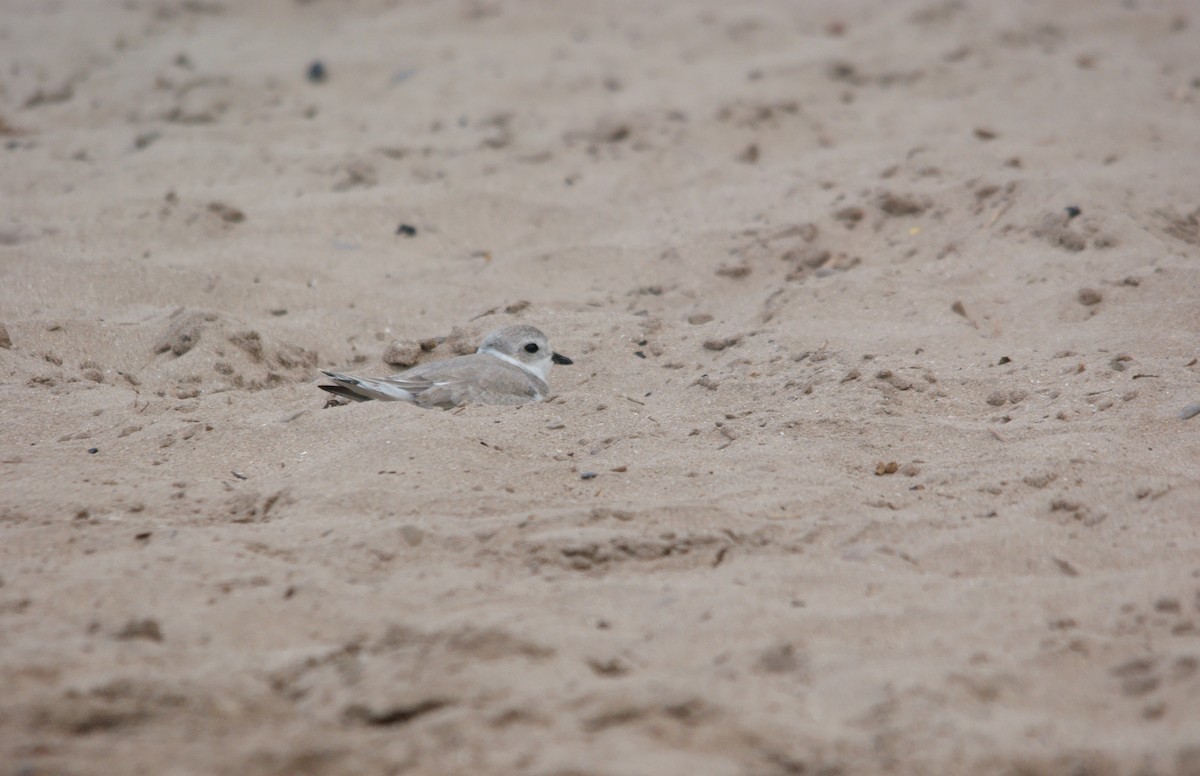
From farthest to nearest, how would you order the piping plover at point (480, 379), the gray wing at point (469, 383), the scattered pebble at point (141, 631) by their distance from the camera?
the gray wing at point (469, 383) → the piping plover at point (480, 379) → the scattered pebble at point (141, 631)

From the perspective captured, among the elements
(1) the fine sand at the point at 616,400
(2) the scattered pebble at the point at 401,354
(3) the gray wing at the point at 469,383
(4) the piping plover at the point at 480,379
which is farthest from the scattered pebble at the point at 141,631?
(2) the scattered pebble at the point at 401,354

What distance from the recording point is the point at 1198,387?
3.97 m

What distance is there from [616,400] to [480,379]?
26.8 inches

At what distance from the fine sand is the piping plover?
170 mm

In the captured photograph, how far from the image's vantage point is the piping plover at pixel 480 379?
456 cm

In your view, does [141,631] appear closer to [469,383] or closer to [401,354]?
[469,383]

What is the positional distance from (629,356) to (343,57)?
473 cm

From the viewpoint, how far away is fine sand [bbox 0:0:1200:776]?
2408 mm

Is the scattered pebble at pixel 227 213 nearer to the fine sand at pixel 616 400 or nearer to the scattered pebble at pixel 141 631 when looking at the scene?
the fine sand at pixel 616 400

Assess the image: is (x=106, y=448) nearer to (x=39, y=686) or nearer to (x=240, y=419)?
(x=240, y=419)

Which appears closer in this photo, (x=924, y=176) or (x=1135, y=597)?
(x=1135, y=597)

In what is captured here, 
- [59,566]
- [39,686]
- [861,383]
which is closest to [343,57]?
[861,383]

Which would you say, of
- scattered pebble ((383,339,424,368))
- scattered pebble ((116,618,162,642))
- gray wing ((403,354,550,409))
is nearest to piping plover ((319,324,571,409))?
gray wing ((403,354,550,409))

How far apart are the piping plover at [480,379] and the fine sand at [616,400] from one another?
0.17 meters
